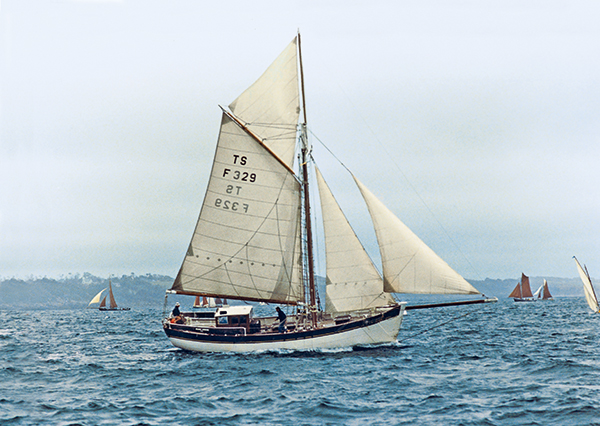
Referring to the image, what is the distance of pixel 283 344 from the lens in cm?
3362

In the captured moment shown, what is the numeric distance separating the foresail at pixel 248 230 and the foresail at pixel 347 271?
309 centimetres

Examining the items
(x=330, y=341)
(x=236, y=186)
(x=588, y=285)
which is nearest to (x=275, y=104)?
(x=236, y=186)

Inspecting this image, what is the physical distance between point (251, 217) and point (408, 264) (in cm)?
1012

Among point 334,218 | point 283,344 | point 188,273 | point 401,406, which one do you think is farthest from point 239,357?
point 401,406

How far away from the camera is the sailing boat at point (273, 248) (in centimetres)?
3347

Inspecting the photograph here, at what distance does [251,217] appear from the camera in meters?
35.5

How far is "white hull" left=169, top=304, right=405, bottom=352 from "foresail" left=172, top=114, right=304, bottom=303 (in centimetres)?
298

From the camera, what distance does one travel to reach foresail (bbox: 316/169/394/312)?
109 feet

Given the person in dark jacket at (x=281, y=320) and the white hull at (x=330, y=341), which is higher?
the person in dark jacket at (x=281, y=320)

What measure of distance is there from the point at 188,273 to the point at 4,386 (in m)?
12.9

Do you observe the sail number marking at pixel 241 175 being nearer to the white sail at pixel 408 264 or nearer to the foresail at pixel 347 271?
the foresail at pixel 347 271

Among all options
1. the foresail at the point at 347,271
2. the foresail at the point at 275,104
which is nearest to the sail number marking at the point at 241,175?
the foresail at the point at 275,104

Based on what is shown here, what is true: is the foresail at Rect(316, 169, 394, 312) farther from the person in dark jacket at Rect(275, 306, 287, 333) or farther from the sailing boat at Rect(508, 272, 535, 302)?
the sailing boat at Rect(508, 272, 535, 302)

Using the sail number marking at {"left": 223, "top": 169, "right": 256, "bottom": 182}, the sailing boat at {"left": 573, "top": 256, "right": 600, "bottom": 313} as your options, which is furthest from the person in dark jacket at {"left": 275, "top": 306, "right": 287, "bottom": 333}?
the sailing boat at {"left": 573, "top": 256, "right": 600, "bottom": 313}
